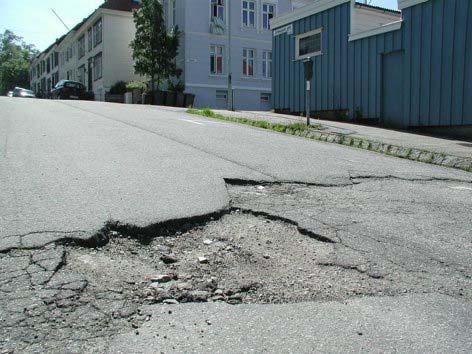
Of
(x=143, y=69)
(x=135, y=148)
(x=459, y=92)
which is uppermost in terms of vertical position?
(x=143, y=69)

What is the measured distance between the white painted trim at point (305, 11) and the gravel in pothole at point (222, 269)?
14.9 meters

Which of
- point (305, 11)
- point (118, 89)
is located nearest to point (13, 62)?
point (118, 89)

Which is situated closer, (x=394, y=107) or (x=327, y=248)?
(x=327, y=248)

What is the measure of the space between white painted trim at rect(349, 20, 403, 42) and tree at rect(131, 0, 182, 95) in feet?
55.6

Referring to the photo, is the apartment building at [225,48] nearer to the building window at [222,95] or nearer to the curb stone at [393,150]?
the building window at [222,95]

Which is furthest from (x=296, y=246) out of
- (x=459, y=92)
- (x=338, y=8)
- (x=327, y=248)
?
(x=338, y=8)

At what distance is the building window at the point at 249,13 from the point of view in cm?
3512

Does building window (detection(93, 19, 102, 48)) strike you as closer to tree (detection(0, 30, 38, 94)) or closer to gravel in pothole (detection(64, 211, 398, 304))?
gravel in pothole (detection(64, 211, 398, 304))

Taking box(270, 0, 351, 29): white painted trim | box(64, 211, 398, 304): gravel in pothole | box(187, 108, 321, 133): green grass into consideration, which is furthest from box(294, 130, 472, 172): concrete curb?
box(270, 0, 351, 29): white painted trim

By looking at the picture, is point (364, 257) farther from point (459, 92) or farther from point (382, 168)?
point (459, 92)

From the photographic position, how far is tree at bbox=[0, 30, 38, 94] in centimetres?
9369

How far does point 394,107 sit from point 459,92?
8.05 ft

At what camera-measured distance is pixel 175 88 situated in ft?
105

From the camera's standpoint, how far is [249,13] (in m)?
35.4
